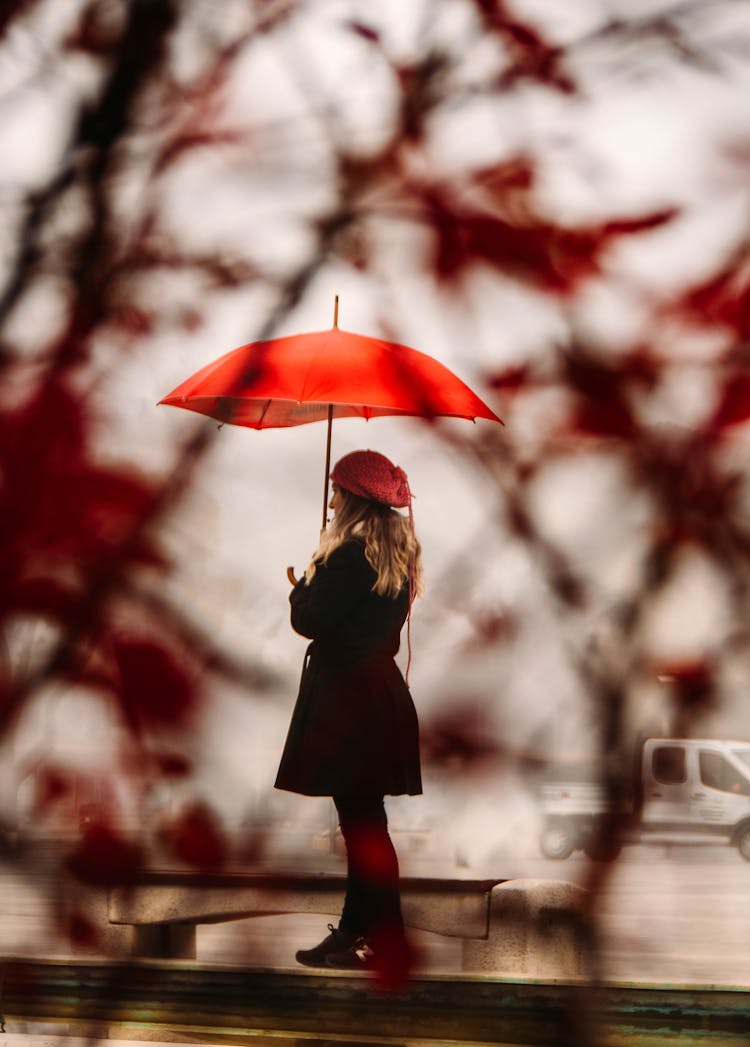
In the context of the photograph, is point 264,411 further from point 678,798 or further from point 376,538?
point 678,798

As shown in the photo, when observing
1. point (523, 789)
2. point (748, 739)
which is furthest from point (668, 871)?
point (523, 789)

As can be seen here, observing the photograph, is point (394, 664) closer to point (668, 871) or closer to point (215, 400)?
point (215, 400)

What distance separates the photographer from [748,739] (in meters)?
14.3

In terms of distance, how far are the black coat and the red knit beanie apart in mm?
110

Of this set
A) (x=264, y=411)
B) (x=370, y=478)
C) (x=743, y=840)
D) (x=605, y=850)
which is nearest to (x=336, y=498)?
(x=370, y=478)

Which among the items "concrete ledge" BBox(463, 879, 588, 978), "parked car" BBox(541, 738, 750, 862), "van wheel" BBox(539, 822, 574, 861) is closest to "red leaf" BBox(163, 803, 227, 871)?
"concrete ledge" BBox(463, 879, 588, 978)

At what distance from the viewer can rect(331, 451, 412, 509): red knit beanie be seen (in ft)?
7.84

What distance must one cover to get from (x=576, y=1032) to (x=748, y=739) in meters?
12.9

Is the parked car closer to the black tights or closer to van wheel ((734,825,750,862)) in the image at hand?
van wheel ((734,825,750,862))

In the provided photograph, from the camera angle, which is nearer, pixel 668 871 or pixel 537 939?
pixel 537 939

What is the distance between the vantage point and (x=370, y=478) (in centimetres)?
239

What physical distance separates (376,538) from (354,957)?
854mm

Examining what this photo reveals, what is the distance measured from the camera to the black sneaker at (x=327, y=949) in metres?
2.42

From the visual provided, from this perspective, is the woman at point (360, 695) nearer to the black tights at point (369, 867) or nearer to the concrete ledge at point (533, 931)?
the black tights at point (369, 867)
